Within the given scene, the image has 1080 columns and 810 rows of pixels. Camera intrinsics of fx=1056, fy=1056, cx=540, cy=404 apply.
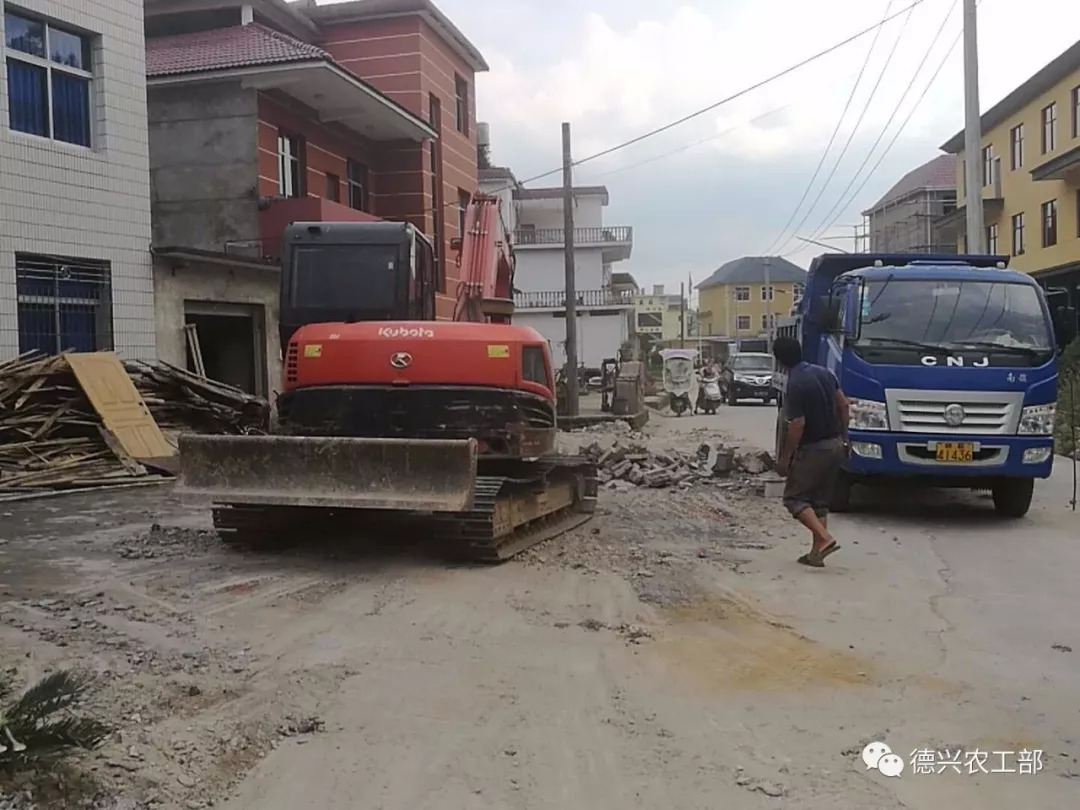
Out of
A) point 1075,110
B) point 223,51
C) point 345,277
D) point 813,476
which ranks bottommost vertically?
point 813,476

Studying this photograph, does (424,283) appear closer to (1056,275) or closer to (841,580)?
(841,580)

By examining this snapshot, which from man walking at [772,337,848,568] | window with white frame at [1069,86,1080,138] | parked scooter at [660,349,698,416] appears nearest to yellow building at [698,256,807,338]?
window with white frame at [1069,86,1080,138]

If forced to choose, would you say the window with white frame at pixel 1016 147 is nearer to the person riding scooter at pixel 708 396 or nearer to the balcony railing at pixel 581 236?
the person riding scooter at pixel 708 396

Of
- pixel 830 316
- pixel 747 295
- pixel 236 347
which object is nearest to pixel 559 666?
pixel 830 316

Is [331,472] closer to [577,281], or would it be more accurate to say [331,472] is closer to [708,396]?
[708,396]

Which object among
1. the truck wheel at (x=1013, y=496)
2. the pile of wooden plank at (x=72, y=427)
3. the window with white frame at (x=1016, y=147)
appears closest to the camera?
the truck wheel at (x=1013, y=496)

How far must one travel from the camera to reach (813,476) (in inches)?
343

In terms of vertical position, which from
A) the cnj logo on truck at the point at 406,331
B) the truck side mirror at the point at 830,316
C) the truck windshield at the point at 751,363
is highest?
the truck side mirror at the point at 830,316

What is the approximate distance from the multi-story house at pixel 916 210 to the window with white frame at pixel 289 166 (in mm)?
33979

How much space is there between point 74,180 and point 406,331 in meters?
9.98

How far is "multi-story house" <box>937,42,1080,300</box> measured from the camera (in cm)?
3366

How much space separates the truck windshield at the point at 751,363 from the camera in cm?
3728

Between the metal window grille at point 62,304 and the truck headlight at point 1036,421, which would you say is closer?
the truck headlight at point 1036,421

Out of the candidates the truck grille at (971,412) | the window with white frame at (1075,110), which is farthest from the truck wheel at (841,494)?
the window with white frame at (1075,110)
